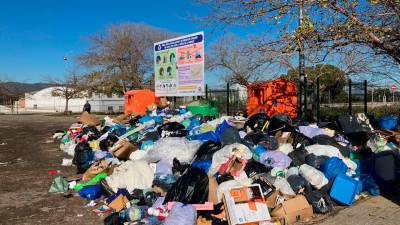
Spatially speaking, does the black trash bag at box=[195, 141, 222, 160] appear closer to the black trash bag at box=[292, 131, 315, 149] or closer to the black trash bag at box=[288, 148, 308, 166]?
the black trash bag at box=[288, 148, 308, 166]

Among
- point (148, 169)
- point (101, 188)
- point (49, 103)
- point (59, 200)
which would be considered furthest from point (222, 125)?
point (49, 103)

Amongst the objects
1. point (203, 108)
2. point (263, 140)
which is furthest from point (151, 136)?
point (203, 108)

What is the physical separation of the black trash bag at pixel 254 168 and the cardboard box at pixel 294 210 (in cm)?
93

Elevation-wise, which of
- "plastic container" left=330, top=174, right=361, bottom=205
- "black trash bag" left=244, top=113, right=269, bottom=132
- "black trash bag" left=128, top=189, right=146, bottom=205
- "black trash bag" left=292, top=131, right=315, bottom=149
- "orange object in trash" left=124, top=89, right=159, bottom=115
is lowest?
"black trash bag" left=128, top=189, right=146, bottom=205

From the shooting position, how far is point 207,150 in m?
6.84

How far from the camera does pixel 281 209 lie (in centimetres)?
496

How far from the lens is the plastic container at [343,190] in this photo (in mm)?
5598

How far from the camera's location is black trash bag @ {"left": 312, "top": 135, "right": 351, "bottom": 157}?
7012mm

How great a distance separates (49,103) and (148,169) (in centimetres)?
7213

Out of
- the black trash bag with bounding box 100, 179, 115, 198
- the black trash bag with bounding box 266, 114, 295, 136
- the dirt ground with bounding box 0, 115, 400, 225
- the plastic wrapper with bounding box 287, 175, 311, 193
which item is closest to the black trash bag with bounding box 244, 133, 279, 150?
the black trash bag with bounding box 266, 114, 295, 136

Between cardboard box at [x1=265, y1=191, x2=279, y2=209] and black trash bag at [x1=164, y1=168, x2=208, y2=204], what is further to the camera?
cardboard box at [x1=265, y1=191, x2=279, y2=209]

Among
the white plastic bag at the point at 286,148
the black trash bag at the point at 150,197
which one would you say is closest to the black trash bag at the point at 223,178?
the black trash bag at the point at 150,197

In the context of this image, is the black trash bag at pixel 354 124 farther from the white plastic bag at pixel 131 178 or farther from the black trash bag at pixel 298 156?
the white plastic bag at pixel 131 178

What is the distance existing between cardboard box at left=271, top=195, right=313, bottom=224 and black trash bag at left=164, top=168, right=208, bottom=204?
0.90 metres
